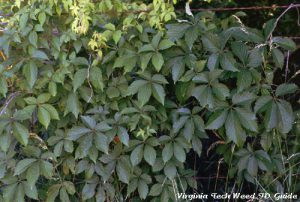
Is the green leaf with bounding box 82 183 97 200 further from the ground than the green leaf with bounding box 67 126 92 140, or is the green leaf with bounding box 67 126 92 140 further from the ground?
the green leaf with bounding box 67 126 92 140

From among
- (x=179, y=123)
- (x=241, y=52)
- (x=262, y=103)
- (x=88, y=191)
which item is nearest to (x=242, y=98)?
(x=262, y=103)

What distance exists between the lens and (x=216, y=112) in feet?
6.72

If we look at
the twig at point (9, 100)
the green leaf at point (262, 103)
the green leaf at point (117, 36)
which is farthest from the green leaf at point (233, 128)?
the twig at point (9, 100)

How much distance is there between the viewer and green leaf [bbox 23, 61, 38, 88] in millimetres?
2086

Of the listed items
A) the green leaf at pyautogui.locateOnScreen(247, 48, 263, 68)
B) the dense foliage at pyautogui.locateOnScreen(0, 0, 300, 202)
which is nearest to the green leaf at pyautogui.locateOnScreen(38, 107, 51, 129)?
the dense foliage at pyautogui.locateOnScreen(0, 0, 300, 202)

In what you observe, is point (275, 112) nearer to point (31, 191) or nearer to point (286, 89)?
point (286, 89)

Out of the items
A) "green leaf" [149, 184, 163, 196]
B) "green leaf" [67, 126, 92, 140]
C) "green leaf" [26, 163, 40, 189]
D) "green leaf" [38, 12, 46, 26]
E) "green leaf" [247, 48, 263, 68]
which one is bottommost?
"green leaf" [149, 184, 163, 196]

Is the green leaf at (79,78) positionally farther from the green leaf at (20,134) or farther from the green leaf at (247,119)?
the green leaf at (247,119)

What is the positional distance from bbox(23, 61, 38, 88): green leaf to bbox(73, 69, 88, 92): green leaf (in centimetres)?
19

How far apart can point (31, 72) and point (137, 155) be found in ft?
2.06

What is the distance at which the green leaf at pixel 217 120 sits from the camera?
2.02 metres

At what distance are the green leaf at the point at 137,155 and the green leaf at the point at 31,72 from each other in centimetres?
57

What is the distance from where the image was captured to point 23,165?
2061 millimetres

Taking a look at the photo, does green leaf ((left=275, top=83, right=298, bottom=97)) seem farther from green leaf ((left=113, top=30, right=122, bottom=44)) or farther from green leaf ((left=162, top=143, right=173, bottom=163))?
green leaf ((left=113, top=30, right=122, bottom=44))
